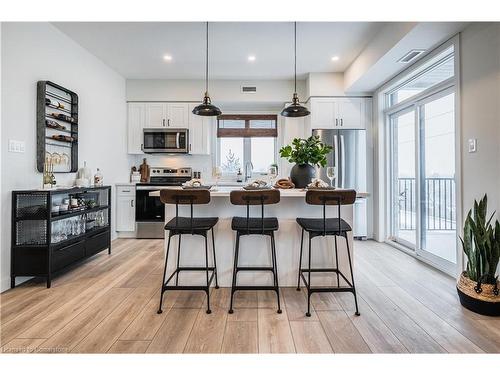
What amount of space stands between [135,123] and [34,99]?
87.0 inches

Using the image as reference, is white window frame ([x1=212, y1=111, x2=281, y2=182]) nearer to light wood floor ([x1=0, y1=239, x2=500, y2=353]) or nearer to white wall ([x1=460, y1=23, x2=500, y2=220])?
light wood floor ([x1=0, y1=239, x2=500, y2=353])

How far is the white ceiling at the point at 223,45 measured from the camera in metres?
3.37

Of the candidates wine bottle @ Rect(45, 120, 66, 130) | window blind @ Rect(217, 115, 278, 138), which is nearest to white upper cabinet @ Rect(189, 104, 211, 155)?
window blind @ Rect(217, 115, 278, 138)

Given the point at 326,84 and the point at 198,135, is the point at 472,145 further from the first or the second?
the point at 198,135

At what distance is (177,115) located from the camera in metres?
5.24

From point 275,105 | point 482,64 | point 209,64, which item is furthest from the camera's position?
point 275,105

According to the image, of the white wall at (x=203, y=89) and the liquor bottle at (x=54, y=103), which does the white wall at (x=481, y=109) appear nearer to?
the white wall at (x=203, y=89)

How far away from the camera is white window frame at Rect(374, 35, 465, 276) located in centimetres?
290
